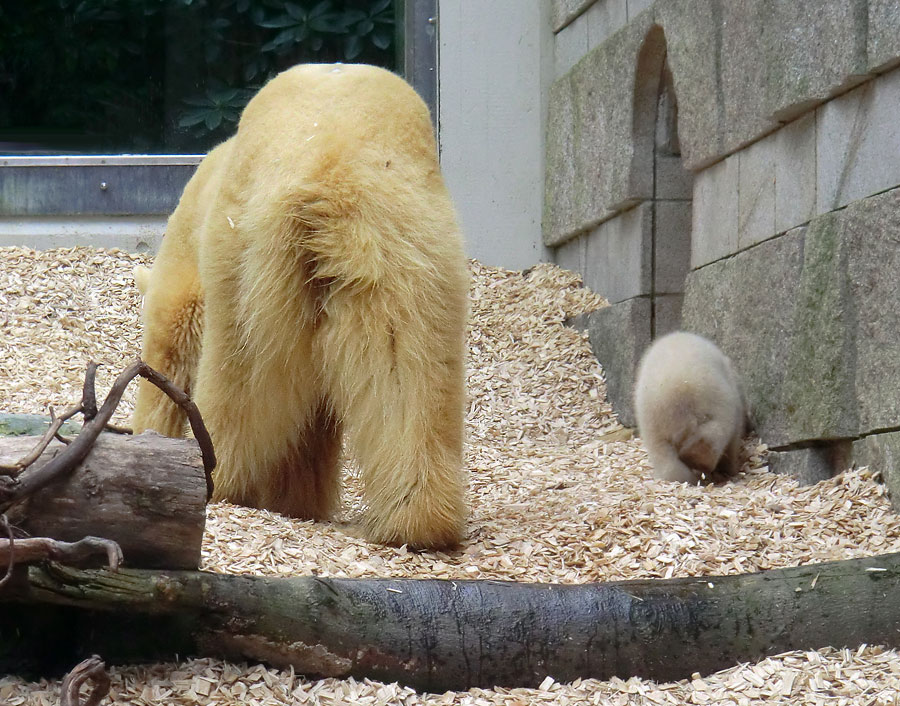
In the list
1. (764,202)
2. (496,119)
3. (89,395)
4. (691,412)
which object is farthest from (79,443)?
(496,119)

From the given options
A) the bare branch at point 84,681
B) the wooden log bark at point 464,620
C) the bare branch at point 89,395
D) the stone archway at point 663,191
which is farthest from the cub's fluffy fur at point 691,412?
the bare branch at point 84,681

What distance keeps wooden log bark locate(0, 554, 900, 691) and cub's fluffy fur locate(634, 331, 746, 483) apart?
5.94 ft

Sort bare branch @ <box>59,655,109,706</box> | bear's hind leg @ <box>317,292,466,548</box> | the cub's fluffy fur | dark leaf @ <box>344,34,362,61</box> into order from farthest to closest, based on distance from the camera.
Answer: dark leaf @ <box>344,34,362,61</box>
the cub's fluffy fur
bear's hind leg @ <box>317,292,466,548</box>
bare branch @ <box>59,655,109,706</box>

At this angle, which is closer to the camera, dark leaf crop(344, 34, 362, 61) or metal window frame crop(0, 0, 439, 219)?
metal window frame crop(0, 0, 439, 219)

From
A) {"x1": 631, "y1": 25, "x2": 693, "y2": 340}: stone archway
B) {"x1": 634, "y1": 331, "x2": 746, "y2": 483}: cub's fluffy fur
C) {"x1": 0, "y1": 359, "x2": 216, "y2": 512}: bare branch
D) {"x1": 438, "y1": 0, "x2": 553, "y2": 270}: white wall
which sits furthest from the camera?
{"x1": 438, "y1": 0, "x2": 553, "y2": 270}: white wall

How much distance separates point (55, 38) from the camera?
841 centimetres

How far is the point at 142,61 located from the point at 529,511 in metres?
5.51

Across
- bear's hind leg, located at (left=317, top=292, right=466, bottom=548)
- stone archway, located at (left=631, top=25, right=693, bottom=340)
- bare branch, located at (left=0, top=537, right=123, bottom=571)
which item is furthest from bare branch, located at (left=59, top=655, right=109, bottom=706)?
stone archway, located at (left=631, top=25, right=693, bottom=340)

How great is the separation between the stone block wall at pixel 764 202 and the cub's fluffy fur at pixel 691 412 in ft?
0.63

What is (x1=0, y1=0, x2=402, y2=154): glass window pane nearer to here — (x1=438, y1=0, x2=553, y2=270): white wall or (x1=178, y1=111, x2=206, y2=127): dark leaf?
(x1=178, y1=111, x2=206, y2=127): dark leaf

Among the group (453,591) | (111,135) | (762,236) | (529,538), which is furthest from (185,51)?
(453,591)

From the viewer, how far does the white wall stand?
27.1ft

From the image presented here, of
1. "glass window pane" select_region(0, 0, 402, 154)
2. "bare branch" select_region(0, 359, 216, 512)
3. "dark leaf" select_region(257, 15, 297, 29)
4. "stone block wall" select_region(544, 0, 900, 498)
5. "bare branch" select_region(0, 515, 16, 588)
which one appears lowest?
"bare branch" select_region(0, 515, 16, 588)

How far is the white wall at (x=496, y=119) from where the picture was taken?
8273 mm
